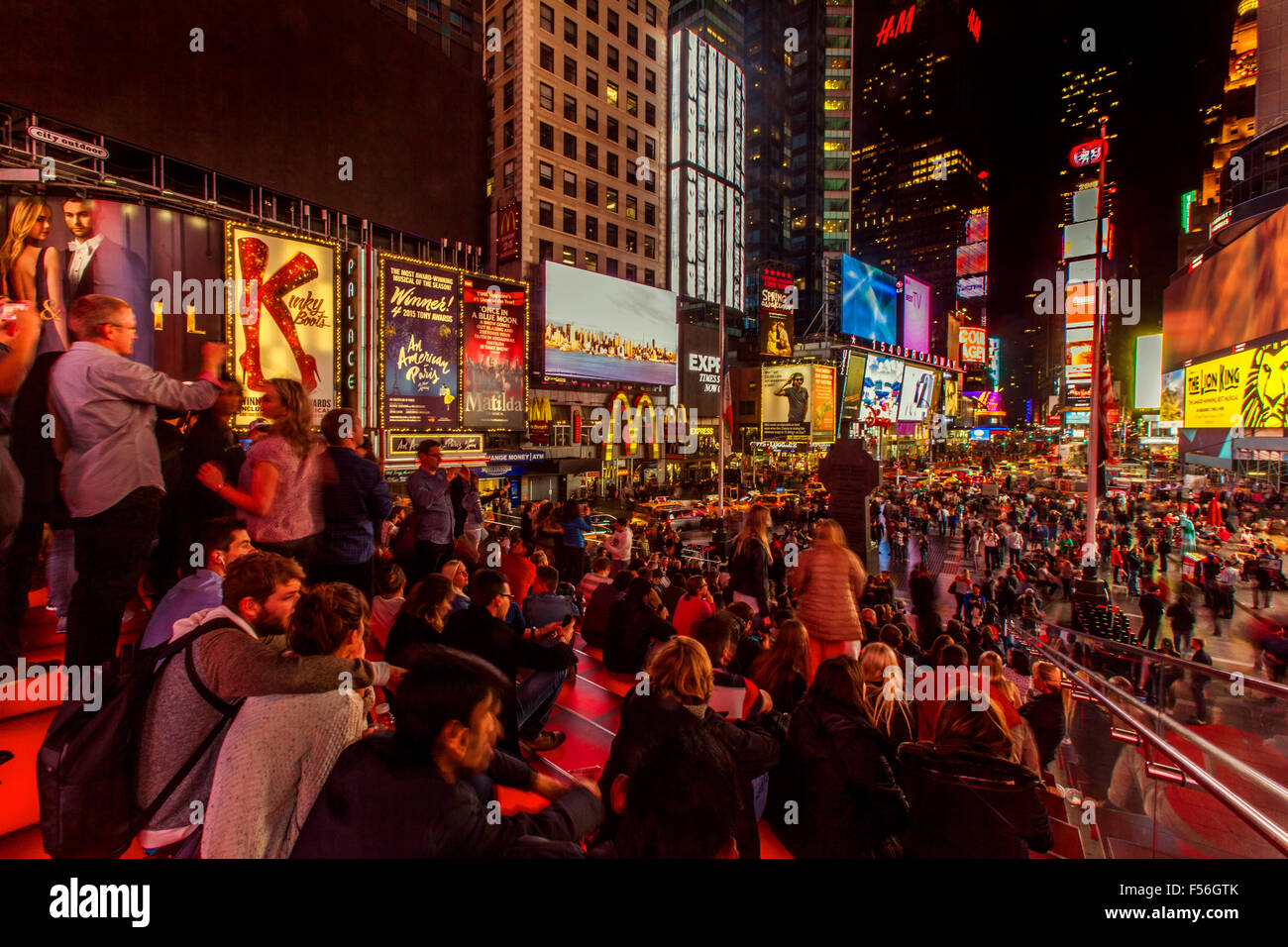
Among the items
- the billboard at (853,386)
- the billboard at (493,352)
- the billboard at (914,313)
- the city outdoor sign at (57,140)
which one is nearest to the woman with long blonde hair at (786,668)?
the city outdoor sign at (57,140)

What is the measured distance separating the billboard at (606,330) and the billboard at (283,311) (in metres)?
10.3

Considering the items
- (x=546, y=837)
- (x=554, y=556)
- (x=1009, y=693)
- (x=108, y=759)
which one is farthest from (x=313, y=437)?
(x=1009, y=693)

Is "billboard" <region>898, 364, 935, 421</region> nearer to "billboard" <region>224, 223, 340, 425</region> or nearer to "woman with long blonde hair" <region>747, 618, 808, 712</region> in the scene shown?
"billboard" <region>224, 223, 340, 425</region>

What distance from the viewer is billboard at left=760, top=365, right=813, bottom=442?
4488 centimetres

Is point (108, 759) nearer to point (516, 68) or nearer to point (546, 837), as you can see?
point (546, 837)

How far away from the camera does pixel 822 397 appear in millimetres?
46312

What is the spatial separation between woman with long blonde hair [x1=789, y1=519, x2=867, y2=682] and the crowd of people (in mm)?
22

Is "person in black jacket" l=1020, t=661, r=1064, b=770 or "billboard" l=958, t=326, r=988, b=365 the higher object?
"billboard" l=958, t=326, r=988, b=365

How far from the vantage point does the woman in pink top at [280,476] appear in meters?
3.86

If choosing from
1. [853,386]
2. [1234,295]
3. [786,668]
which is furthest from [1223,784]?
[853,386]

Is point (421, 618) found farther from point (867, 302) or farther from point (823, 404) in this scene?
point (867, 302)

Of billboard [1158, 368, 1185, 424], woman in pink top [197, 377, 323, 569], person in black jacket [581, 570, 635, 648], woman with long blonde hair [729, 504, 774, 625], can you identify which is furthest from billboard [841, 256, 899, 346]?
woman in pink top [197, 377, 323, 569]

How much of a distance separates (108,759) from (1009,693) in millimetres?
6080

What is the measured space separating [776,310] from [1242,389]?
27.3m
